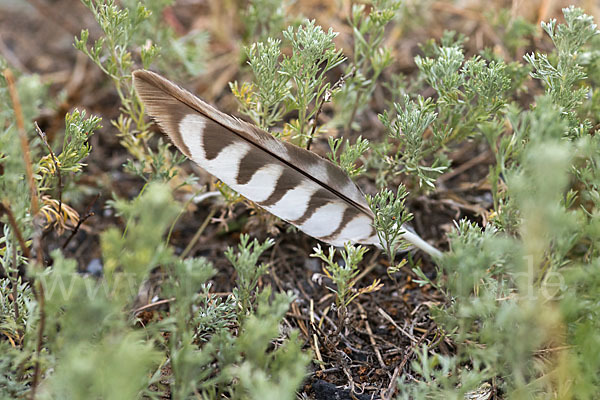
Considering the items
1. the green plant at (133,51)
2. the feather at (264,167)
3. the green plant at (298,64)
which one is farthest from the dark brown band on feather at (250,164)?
the green plant at (133,51)

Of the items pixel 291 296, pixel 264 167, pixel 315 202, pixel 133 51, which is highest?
pixel 133 51

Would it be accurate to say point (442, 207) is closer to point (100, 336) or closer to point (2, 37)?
point (100, 336)

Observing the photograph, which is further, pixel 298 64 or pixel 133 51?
pixel 133 51

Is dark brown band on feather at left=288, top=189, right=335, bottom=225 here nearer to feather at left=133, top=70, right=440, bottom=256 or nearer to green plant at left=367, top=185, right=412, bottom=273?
feather at left=133, top=70, right=440, bottom=256

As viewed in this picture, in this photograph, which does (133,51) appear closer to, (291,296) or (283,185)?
(283,185)

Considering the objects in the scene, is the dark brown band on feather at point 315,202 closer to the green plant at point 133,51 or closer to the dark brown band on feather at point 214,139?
the dark brown band on feather at point 214,139

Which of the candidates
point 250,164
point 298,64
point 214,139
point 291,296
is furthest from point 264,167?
point 291,296

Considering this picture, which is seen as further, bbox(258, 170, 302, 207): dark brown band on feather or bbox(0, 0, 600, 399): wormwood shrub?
bbox(258, 170, 302, 207): dark brown band on feather

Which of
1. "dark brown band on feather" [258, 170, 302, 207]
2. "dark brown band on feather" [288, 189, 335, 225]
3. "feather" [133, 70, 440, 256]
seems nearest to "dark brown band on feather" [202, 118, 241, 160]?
"feather" [133, 70, 440, 256]
